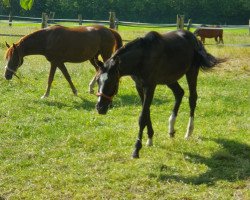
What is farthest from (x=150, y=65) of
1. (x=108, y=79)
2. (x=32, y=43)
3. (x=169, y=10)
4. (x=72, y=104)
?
(x=169, y=10)

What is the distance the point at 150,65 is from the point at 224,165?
1667 mm

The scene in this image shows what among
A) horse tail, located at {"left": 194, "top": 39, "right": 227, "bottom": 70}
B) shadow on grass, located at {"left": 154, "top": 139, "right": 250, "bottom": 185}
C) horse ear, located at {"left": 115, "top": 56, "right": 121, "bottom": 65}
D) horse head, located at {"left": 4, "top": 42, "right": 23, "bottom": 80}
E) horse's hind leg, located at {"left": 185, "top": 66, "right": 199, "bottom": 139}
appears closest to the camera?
shadow on grass, located at {"left": 154, "top": 139, "right": 250, "bottom": 185}

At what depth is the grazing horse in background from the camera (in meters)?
9.58

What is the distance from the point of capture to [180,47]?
249 inches

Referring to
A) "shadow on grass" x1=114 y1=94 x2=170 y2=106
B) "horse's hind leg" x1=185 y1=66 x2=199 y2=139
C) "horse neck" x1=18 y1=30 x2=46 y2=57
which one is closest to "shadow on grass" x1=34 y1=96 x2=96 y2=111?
"shadow on grass" x1=114 y1=94 x2=170 y2=106

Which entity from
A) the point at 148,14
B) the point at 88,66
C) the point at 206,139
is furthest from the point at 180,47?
the point at 148,14

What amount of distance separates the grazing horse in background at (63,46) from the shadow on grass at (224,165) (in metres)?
4.31

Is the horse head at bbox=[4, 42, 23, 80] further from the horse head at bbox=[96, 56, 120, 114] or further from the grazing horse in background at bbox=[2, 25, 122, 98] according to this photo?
the horse head at bbox=[96, 56, 120, 114]

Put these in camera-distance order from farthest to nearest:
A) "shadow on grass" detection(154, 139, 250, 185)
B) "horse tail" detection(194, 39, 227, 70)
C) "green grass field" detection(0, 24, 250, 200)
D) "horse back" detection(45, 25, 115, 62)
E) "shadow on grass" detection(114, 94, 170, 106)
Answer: "horse back" detection(45, 25, 115, 62)
"shadow on grass" detection(114, 94, 170, 106)
"horse tail" detection(194, 39, 227, 70)
"shadow on grass" detection(154, 139, 250, 185)
"green grass field" detection(0, 24, 250, 200)

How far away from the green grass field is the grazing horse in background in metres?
0.71

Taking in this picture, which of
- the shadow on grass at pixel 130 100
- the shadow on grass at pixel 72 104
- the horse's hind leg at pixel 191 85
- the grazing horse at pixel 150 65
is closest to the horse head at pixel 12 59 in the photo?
the shadow on grass at pixel 72 104

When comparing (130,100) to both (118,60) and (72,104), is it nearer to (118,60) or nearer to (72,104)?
(72,104)

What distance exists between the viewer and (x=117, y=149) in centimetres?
618

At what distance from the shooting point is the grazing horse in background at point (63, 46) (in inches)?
377
